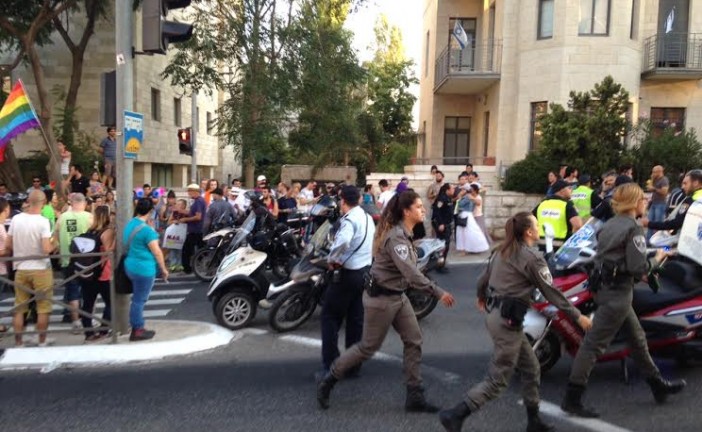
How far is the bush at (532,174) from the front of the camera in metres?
16.4

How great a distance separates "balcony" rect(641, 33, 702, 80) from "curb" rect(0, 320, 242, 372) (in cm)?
1793

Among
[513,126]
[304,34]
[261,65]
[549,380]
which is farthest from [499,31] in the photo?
[549,380]

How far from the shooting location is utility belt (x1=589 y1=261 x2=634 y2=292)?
4.63 metres

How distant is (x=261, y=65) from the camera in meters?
18.9

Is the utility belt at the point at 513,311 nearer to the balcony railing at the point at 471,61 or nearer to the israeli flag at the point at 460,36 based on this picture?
the balcony railing at the point at 471,61

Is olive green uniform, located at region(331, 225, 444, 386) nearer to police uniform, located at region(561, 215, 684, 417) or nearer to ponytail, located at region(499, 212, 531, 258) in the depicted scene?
ponytail, located at region(499, 212, 531, 258)

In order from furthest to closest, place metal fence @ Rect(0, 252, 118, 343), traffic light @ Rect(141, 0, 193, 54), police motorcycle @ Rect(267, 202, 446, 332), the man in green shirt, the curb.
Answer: the man in green shirt → police motorcycle @ Rect(267, 202, 446, 332) → metal fence @ Rect(0, 252, 118, 343) → traffic light @ Rect(141, 0, 193, 54) → the curb

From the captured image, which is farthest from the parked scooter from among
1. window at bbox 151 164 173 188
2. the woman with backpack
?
window at bbox 151 164 173 188

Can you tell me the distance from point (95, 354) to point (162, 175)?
954 inches

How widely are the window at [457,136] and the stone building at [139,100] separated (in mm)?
8714

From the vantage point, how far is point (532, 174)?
16.5 m

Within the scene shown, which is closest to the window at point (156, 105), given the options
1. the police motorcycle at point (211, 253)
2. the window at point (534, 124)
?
the window at point (534, 124)

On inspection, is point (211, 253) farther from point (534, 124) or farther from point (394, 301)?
point (534, 124)

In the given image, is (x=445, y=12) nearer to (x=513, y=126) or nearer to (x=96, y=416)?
(x=513, y=126)
